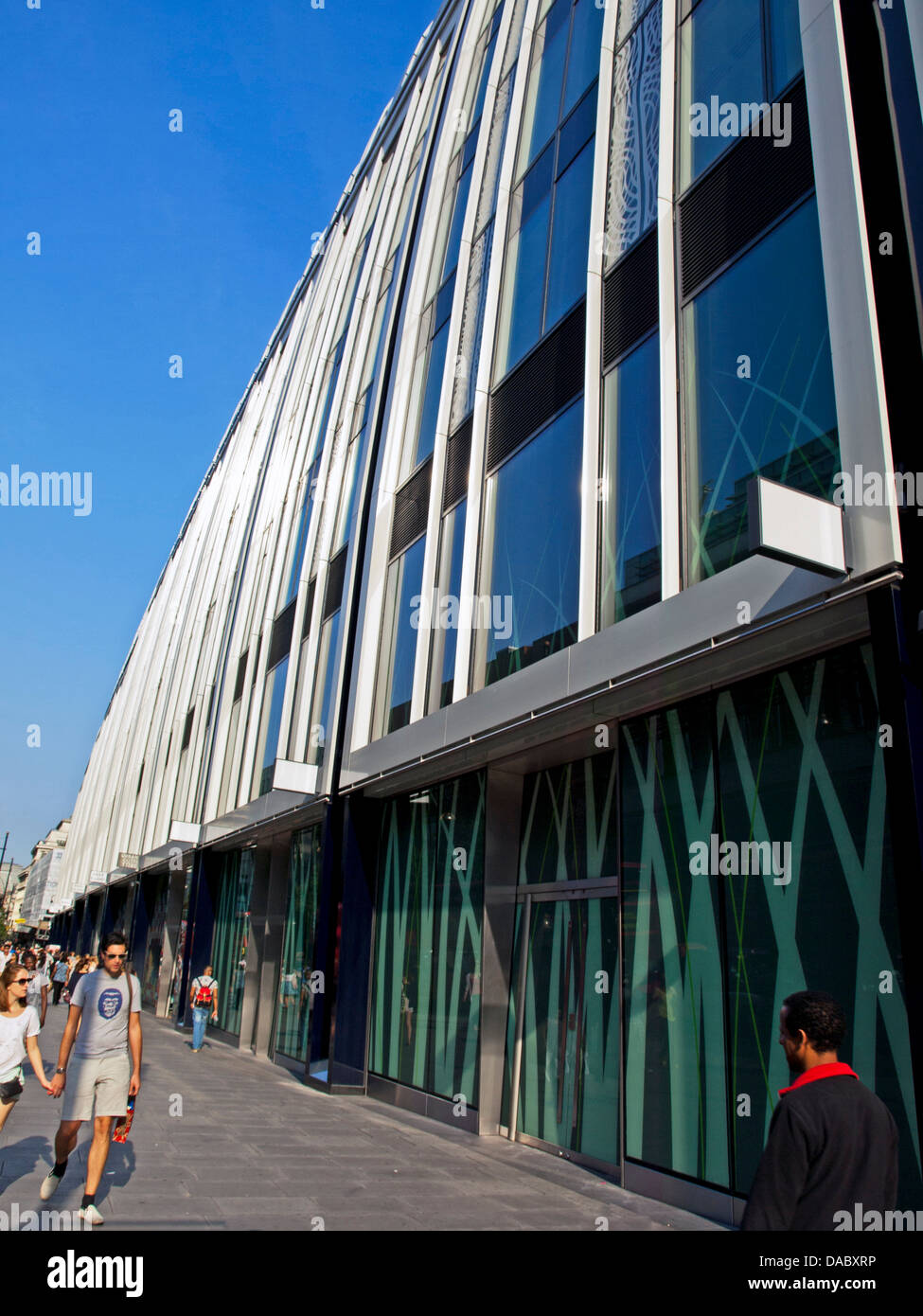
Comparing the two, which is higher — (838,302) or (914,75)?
(914,75)

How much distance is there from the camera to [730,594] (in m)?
7.38

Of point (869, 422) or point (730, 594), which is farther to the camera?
point (730, 594)

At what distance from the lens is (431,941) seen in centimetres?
1306

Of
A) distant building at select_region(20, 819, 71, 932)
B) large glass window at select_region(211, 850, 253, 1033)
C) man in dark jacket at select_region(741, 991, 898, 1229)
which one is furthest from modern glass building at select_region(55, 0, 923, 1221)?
distant building at select_region(20, 819, 71, 932)

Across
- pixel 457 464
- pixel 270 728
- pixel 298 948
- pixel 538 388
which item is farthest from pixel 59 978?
pixel 538 388

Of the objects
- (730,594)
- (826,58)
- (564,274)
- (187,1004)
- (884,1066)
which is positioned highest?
(564,274)

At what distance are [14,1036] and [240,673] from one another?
1887cm

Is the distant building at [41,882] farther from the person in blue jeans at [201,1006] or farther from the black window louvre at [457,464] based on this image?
the black window louvre at [457,464]

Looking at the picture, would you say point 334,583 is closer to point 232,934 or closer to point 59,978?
point 232,934

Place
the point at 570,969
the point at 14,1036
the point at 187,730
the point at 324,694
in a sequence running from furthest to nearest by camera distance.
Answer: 1. the point at 187,730
2. the point at 324,694
3. the point at 570,969
4. the point at 14,1036

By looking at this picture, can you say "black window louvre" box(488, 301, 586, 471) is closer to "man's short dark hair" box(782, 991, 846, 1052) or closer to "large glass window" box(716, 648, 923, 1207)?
"large glass window" box(716, 648, 923, 1207)

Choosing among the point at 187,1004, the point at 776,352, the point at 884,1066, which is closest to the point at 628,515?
the point at 776,352
